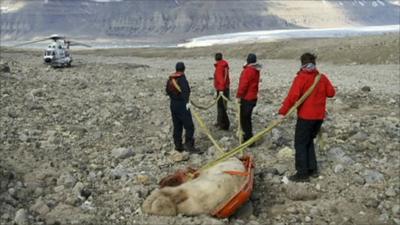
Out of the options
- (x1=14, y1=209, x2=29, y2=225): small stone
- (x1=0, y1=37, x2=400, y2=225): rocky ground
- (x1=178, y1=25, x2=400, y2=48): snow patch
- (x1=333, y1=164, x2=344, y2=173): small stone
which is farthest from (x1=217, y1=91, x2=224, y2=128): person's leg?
(x1=178, y1=25, x2=400, y2=48): snow patch

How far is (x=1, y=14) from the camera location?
170125mm

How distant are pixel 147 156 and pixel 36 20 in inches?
6513

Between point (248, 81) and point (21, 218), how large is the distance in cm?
424

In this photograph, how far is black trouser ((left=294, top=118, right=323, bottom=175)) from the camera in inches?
327

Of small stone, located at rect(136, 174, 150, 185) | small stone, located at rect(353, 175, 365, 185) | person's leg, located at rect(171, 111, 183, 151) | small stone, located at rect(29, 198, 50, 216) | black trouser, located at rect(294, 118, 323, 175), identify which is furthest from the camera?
person's leg, located at rect(171, 111, 183, 151)

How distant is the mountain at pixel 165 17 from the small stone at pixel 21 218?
471ft

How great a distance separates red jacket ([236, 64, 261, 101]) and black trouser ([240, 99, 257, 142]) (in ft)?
0.37

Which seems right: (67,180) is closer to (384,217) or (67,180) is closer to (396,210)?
(384,217)

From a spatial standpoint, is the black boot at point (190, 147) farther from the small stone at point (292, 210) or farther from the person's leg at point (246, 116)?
the small stone at point (292, 210)

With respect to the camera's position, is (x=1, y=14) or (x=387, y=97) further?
(x=1, y=14)

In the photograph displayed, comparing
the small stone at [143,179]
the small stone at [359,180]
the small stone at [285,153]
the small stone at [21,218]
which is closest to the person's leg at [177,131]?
the small stone at [143,179]

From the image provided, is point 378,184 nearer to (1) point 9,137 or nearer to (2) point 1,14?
(1) point 9,137

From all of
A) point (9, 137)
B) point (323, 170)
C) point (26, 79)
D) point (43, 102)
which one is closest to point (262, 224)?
point (323, 170)

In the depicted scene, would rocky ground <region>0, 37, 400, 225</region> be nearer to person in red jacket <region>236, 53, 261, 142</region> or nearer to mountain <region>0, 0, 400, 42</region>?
person in red jacket <region>236, 53, 261, 142</region>
